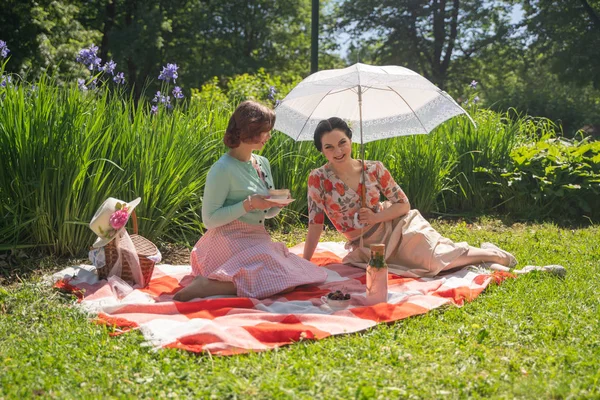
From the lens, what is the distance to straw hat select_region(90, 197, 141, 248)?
402 centimetres

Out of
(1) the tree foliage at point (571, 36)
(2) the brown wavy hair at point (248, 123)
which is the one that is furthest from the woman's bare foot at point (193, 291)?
(1) the tree foliage at point (571, 36)

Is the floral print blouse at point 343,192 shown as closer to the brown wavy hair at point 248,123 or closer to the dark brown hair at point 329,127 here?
the dark brown hair at point 329,127

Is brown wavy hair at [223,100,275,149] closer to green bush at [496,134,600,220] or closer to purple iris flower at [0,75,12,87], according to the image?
purple iris flower at [0,75,12,87]

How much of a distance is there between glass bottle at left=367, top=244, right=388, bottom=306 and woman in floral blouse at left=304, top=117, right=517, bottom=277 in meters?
0.65

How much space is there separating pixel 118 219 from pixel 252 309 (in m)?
1.08

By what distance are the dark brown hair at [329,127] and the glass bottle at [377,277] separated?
0.90 m

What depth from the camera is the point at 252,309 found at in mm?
3645

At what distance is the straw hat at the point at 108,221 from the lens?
402 centimetres

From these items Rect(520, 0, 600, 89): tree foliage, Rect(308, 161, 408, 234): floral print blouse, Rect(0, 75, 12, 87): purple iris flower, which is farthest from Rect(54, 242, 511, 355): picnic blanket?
Rect(520, 0, 600, 89): tree foliage

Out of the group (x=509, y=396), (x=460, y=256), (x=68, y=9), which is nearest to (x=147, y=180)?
(x=460, y=256)

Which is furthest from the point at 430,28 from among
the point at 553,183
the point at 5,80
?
the point at 5,80

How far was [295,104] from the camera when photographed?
4.62 metres

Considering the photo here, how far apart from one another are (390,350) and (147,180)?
2710mm

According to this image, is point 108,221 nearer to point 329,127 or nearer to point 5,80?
point 329,127
